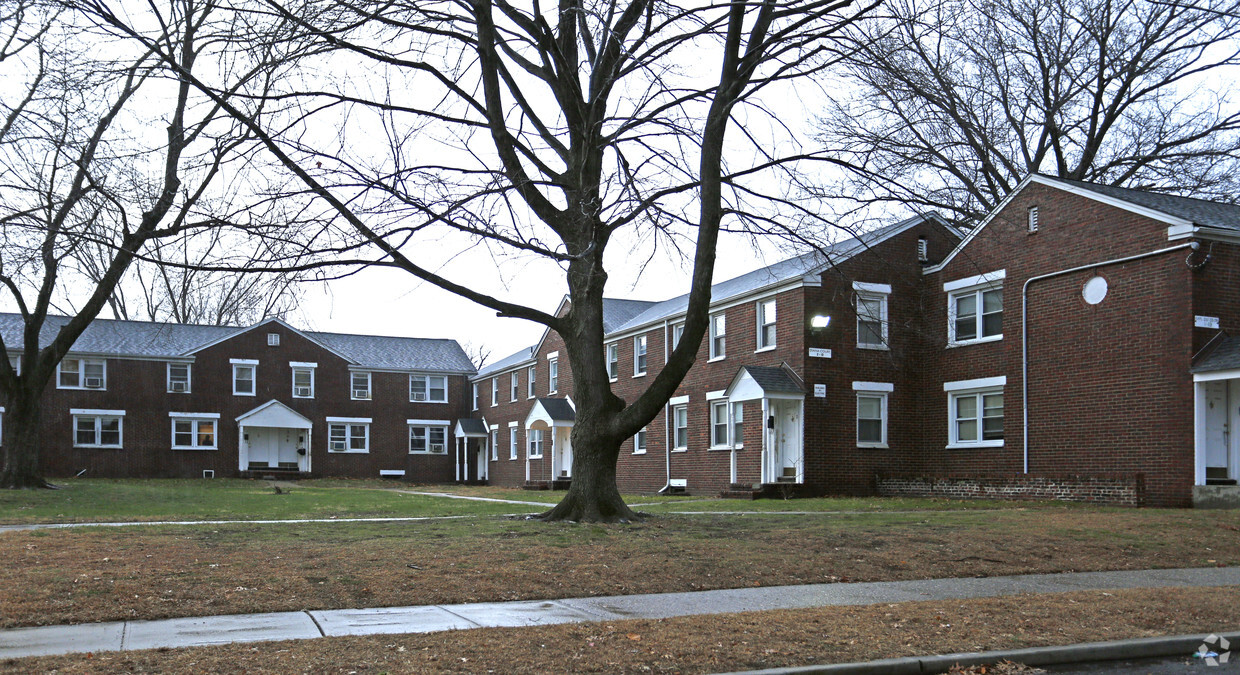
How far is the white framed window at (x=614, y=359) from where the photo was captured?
126 ft

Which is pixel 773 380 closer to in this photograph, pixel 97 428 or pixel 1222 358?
pixel 1222 358

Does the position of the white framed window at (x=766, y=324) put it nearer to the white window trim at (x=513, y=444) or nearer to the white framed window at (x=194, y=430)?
the white window trim at (x=513, y=444)

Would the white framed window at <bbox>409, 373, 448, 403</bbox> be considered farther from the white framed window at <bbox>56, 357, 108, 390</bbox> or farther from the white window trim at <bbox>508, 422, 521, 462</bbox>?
→ the white framed window at <bbox>56, 357, 108, 390</bbox>

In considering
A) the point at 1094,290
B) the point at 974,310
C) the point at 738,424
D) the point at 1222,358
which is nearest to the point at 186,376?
the point at 738,424

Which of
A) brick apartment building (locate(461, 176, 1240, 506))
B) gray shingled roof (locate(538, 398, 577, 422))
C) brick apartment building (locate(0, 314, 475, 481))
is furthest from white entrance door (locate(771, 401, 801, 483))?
brick apartment building (locate(0, 314, 475, 481))

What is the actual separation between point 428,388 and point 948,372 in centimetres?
3326

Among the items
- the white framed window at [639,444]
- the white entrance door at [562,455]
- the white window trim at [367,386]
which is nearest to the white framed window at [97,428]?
the white window trim at [367,386]

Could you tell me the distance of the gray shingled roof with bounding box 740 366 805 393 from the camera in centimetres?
2756

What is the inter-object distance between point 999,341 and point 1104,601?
1789 centimetres

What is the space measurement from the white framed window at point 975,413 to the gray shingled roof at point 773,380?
427cm

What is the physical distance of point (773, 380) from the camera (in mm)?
27953

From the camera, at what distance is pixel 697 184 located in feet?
50.6

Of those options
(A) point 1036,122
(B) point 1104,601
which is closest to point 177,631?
(B) point 1104,601

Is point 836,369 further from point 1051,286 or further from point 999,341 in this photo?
point 1051,286
